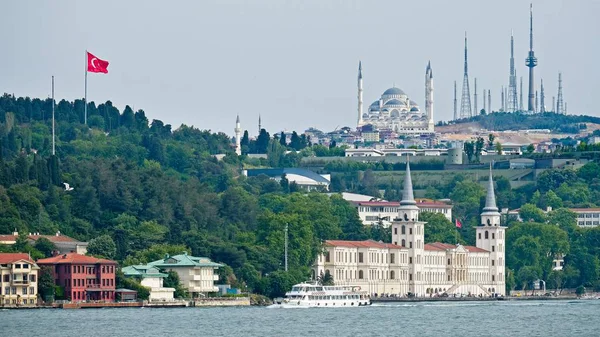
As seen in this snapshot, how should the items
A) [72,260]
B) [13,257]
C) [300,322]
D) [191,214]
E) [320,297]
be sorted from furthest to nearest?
[191,214]
[320,297]
[72,260]
[13,257]
[300,322]

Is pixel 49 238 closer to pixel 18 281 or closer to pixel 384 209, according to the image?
pixel 18 281

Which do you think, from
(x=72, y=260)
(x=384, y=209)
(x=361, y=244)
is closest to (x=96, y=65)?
(x=361, y=244)

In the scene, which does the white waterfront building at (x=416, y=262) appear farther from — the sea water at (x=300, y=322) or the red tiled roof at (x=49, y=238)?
the sea water at (x=300, y=322)

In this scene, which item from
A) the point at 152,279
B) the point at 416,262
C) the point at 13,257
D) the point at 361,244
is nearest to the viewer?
the point at 13,257

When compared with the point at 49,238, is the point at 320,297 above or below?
below

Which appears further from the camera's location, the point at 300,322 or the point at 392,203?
the point at 392,203

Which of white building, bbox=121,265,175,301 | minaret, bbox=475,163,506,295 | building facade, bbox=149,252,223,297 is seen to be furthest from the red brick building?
minaret, bbox=475,163,506,295

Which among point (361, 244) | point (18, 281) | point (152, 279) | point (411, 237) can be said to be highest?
point (411, 237)
